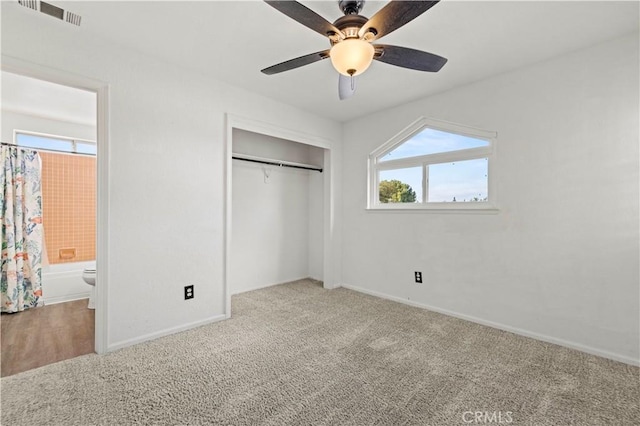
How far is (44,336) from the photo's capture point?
103 inches

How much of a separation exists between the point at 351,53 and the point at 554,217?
2241 mm

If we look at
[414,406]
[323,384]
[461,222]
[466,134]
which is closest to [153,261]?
[323,384]

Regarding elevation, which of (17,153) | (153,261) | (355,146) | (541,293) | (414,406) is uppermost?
(355,146)

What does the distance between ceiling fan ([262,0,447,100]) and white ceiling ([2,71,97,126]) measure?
107 inches

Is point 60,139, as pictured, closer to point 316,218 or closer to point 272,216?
point 272,216

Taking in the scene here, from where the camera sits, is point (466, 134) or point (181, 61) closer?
point (181, 61)

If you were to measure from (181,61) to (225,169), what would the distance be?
3.35ft

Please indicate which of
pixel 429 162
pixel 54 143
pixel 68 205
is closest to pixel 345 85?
pixel 429 162

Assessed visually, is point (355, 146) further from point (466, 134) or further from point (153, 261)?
point (153, 261)

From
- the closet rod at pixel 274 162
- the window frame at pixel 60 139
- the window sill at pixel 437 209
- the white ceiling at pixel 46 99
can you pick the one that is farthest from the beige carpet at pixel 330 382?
the window frame at pixel 60 139

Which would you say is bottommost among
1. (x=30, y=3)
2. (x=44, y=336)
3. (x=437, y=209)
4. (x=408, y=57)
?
Answer: (x=44, y=336)

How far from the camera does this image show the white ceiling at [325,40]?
187 centimetres

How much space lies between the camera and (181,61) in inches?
101

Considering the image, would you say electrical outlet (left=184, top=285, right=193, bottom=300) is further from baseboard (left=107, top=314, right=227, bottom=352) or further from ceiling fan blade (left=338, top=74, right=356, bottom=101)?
ceiling fan blade (left=338, top=74, right=356, bottom=101)
